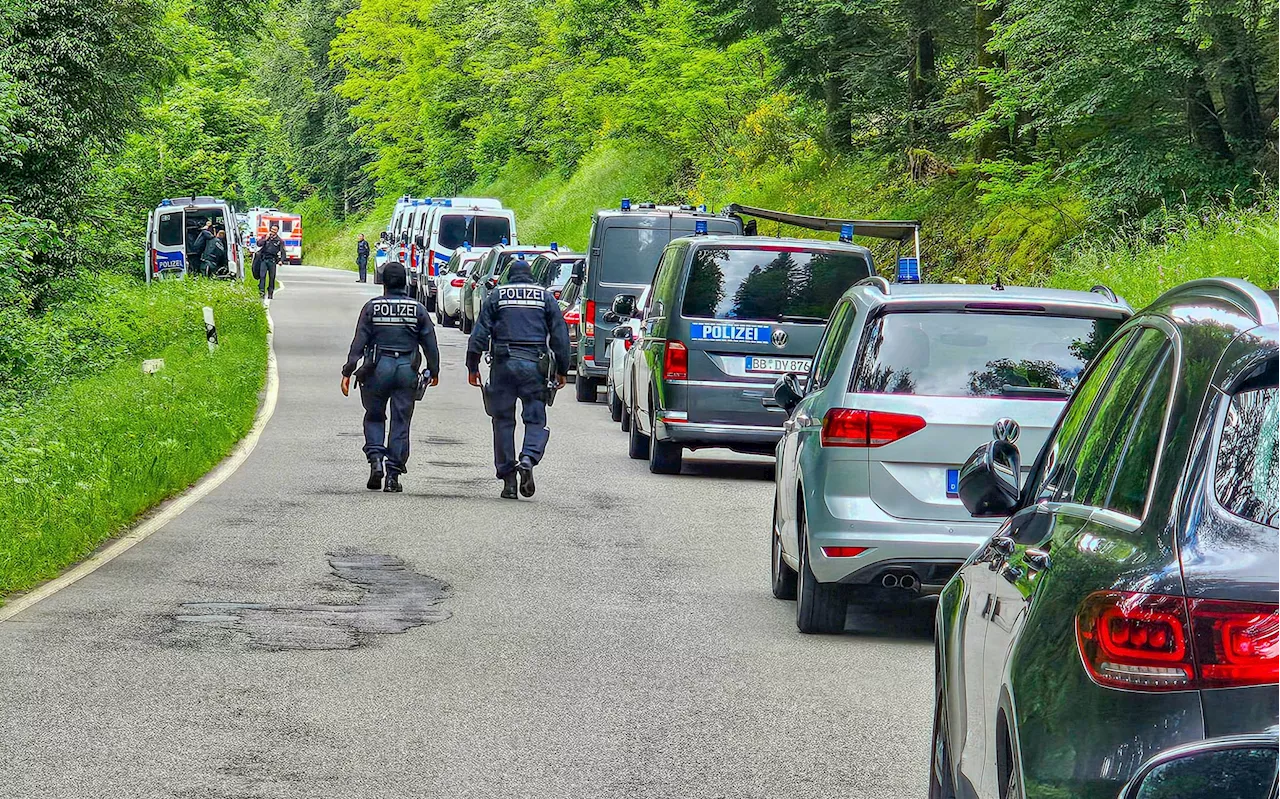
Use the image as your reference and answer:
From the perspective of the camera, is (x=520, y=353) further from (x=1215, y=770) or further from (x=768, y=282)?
(x=1215, y=770)

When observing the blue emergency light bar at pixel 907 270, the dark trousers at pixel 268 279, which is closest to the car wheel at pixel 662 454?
the blue emergency light bar at pixel 907 270

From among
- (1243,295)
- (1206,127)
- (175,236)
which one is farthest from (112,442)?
(175,236)

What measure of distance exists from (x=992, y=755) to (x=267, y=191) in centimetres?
11672

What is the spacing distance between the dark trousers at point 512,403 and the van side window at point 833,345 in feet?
15.7

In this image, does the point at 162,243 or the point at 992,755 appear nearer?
the point at 992,755

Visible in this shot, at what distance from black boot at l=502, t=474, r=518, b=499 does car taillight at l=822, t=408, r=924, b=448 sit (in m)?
6.05

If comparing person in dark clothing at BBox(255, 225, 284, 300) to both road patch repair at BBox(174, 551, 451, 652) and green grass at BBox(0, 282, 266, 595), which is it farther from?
road patch repair at BBox(174, 551, 451, 652)

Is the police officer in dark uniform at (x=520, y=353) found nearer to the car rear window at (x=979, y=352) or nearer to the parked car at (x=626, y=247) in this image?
the car rear window at (x=979, y=352)

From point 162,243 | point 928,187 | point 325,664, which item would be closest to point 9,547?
point 325,664

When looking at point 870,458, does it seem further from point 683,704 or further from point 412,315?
point 412,315

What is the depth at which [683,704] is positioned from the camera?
7.54 m

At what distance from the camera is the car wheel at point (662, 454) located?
53.8 feet

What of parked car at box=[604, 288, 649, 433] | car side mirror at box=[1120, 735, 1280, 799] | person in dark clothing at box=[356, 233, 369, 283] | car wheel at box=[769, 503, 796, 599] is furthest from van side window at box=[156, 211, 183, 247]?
car side mirror at box=[1120, 735, 1280, 799]

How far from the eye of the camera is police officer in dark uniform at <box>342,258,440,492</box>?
15016 mm
